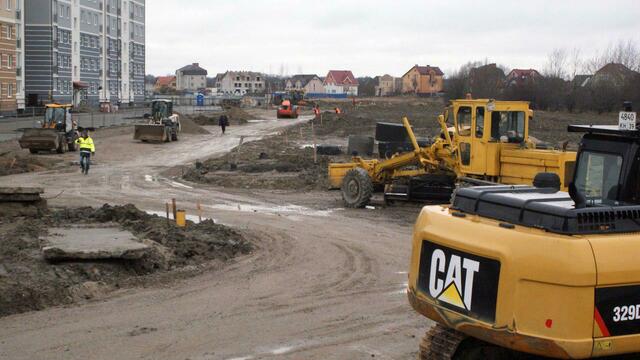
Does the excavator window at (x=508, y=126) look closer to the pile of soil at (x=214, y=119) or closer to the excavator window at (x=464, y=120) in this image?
the excavator window at (x=464, y=120)

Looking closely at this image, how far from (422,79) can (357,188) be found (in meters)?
156

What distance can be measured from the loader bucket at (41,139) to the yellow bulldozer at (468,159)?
2013 centimetres

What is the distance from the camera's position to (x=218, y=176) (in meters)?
29.1

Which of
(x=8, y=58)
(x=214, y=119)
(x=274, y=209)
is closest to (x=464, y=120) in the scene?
(x=274, y=209)

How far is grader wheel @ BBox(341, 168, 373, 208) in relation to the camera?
2162 cm

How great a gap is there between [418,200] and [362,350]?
41.1 feet

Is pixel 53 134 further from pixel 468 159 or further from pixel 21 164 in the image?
pixel 468 159

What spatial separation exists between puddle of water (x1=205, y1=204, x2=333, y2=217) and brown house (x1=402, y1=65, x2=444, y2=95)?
144 m

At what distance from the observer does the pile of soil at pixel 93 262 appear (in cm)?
1103

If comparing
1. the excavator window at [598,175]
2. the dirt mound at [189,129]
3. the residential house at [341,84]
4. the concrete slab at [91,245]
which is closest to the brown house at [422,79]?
the residential house at [341,84]

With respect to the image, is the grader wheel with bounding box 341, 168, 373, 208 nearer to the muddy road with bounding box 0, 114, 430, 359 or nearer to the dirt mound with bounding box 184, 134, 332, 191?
the muddy road with bounding box 0, 114, 430, 359

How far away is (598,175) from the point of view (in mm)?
6695

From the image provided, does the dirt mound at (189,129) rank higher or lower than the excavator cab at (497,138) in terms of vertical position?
lower

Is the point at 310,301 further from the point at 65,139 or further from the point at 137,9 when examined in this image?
the point at 137,9
